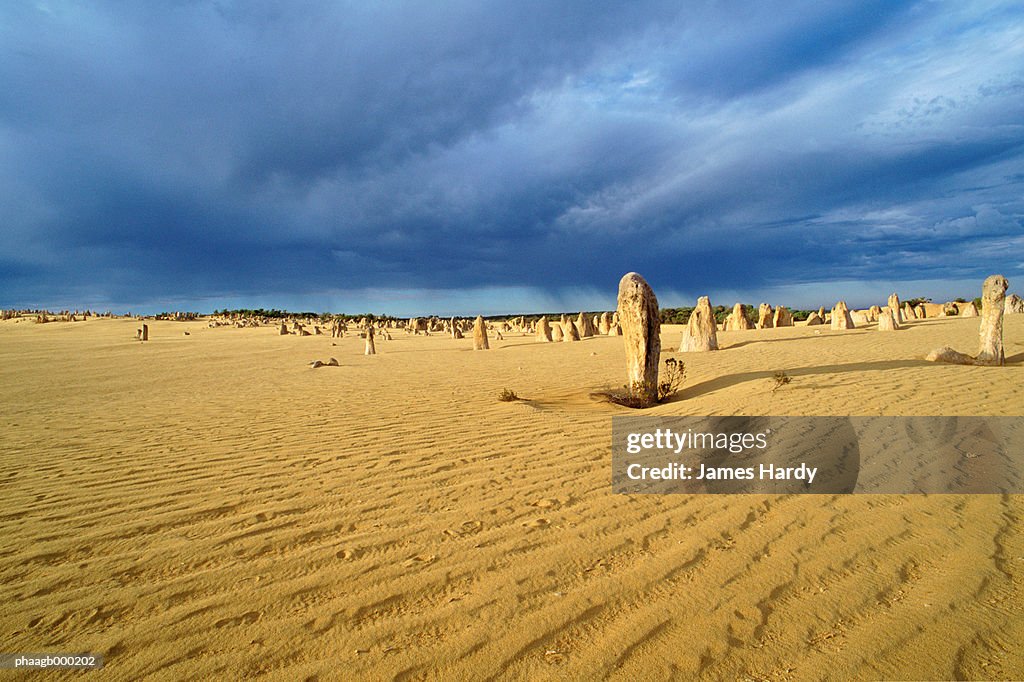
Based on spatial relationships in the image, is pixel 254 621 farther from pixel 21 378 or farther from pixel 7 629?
pixel 21 378

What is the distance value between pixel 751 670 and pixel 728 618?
0.33 meters

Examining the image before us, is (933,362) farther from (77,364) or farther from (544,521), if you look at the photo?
(77,364)

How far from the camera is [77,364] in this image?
58.0 feet

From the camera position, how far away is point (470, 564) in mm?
2934

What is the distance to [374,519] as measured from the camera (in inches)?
142

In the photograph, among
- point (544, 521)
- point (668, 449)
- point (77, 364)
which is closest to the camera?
point (544, 521)

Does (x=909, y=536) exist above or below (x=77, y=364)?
below

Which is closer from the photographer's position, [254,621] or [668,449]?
[254,621]

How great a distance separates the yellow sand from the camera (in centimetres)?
221

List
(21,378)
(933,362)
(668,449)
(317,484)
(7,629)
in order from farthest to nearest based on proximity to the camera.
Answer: (21,378) → (933,362) → (668,449) → (317,484) → (7,629)

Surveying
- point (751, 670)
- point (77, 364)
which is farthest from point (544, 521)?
point (77, 364)

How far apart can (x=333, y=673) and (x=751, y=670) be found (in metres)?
1.83

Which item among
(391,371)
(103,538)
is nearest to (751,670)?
(103,538)

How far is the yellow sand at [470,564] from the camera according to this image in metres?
2.21
